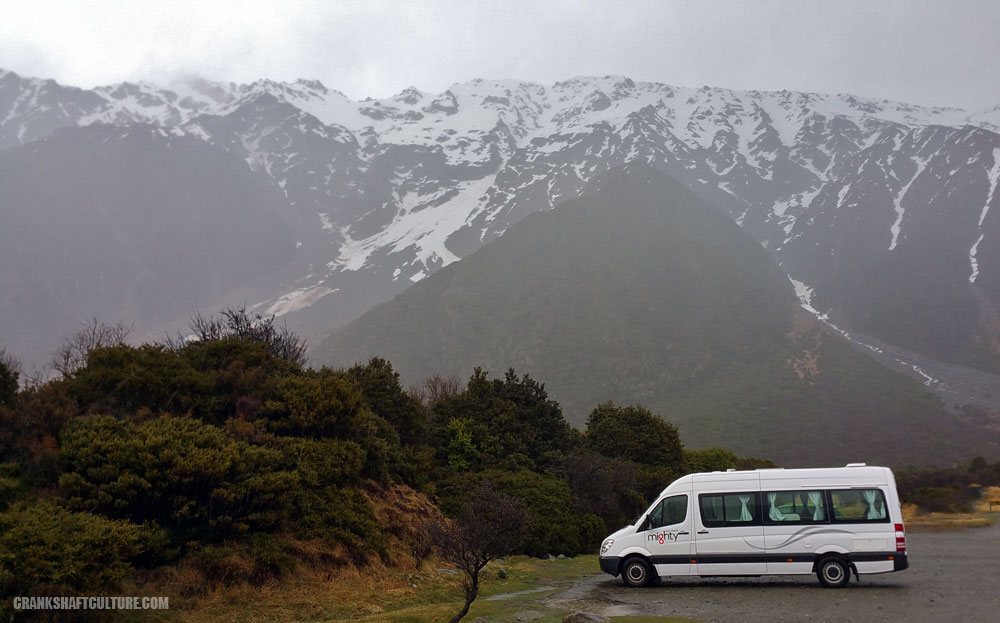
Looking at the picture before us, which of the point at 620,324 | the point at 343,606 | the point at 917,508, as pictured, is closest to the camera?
the point at 343,606

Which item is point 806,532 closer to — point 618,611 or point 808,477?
point 808,477

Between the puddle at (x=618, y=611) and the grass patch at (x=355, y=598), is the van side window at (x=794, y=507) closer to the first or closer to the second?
the puddle at (x=618, y=611)

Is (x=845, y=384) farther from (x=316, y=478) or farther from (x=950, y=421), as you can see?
(x=316, y=478)

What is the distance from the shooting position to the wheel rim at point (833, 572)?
1675 cm

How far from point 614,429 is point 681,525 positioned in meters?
30.0

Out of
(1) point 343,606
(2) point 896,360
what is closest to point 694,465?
(1) point 343,606

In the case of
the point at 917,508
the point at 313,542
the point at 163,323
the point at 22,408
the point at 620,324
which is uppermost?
the point at 163,323

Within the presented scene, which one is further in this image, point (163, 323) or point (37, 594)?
point (163, 323)

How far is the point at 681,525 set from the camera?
17.9m

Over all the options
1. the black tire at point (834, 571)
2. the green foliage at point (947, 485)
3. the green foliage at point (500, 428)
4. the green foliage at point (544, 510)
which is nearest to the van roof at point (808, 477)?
the black tire at point (834, 571)

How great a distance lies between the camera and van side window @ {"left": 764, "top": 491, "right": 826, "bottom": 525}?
671 inches

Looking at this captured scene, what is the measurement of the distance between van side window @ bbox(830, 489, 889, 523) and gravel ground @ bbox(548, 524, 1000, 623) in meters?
1.66

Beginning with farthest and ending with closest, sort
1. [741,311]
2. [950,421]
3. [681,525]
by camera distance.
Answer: [741,311] < [950,421] < [681,525]

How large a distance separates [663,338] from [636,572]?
10831 cm
